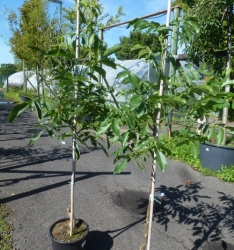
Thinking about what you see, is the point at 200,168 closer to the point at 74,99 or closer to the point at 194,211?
the point at 194,211

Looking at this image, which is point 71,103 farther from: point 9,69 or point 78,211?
point 9,69

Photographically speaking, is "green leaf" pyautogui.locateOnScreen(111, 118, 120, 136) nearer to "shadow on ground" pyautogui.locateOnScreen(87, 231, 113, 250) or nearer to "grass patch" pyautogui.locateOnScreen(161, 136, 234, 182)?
"shadow on ground" pyautogui.locateOnScreen(87, 231, 113, 250)

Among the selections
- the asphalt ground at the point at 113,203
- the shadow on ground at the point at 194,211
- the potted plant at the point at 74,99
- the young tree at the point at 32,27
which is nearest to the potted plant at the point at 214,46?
the asphalt ground at the point at 113,203

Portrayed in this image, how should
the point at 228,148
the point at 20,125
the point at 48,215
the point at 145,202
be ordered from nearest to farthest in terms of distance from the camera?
the point at 48,215, the point at 145,202, the point at 228,148, the point at 20,125

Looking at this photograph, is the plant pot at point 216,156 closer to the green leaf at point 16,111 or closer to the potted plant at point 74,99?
the potted plant at point 74,99

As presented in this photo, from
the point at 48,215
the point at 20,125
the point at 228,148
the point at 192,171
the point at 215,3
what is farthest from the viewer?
the point at 20,125

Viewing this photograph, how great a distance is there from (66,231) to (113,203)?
139 cm

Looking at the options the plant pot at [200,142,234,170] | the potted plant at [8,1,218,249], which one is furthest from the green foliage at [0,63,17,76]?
the potted plant at [8,1,218,249]

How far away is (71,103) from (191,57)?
14.0 feet

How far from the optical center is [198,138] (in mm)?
1658

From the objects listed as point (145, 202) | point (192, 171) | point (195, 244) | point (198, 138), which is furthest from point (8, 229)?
point (192, 171)

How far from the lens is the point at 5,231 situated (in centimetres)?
304

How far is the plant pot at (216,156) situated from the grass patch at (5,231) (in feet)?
12.3

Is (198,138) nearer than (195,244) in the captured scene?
Yes
